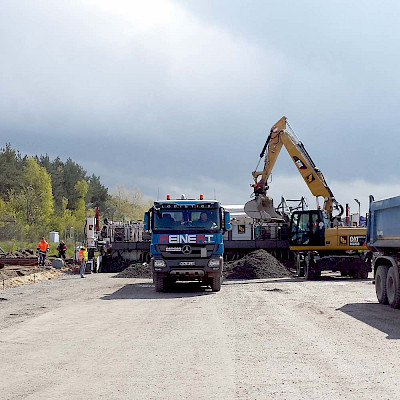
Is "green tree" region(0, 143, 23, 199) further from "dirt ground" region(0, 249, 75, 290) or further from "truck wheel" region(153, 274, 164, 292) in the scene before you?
"truck wheel" region(153, 274, 164, 292)

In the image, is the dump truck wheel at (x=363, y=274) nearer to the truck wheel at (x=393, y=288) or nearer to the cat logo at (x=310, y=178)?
the cat logo at (x=310, y=178)

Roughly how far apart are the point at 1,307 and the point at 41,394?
35.4 feet

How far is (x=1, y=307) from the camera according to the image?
1712 centimetres

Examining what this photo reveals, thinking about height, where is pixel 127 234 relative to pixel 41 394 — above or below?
above

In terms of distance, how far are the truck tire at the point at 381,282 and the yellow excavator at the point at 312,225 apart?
23.0ft

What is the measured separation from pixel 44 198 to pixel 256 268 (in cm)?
4558

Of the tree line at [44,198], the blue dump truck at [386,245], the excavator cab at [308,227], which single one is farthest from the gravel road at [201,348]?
the tree line at [44,198]

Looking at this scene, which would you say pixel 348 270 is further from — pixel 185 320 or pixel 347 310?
pixel 185 320

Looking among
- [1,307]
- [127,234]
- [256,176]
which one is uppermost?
[256,176]

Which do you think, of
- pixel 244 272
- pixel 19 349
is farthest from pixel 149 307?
pixel 244 272

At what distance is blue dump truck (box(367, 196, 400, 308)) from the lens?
15.2m

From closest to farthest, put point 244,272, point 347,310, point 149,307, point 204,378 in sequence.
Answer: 1. point 204,378
2. point 347,310
3. point 149,307
4. point 244,272

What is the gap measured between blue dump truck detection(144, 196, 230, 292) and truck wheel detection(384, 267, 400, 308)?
599 centimetres

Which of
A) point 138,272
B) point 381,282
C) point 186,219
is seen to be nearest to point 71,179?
point 138,272
